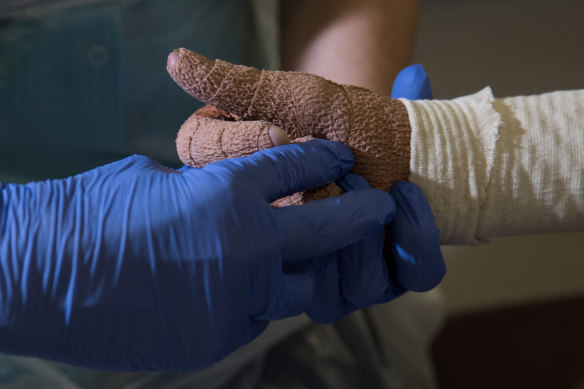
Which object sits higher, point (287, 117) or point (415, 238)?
Result: point (287, 117)

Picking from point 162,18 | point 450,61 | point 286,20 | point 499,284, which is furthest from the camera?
point 499,284

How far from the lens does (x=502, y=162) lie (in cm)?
67

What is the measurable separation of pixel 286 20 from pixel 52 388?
848 mm

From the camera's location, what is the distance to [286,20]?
106 cm

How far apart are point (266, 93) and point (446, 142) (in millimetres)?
263

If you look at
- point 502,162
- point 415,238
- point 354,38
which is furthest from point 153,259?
point 354,38

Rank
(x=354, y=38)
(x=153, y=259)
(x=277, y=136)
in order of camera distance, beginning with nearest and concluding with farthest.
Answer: (x=153, y=259) → (x=277, y=136) → (x=354, y=38)

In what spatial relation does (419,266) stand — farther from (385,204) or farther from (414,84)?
(414,84)

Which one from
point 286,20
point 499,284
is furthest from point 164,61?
point 499,284

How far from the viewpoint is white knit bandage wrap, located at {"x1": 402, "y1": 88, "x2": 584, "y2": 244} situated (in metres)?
0.67

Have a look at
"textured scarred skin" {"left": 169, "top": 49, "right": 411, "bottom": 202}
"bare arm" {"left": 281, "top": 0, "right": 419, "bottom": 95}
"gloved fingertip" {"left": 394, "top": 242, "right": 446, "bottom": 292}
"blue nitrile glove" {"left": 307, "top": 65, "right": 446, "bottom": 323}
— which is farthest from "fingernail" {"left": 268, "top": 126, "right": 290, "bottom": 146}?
"bare arm" {"left": 281, "top": 0, "right": 419, "bottom": 95}

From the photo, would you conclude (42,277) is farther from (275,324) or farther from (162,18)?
(162,18)

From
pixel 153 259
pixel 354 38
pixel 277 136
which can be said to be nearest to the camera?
pixel 153 259

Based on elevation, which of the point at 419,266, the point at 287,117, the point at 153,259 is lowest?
the point at 419,266
